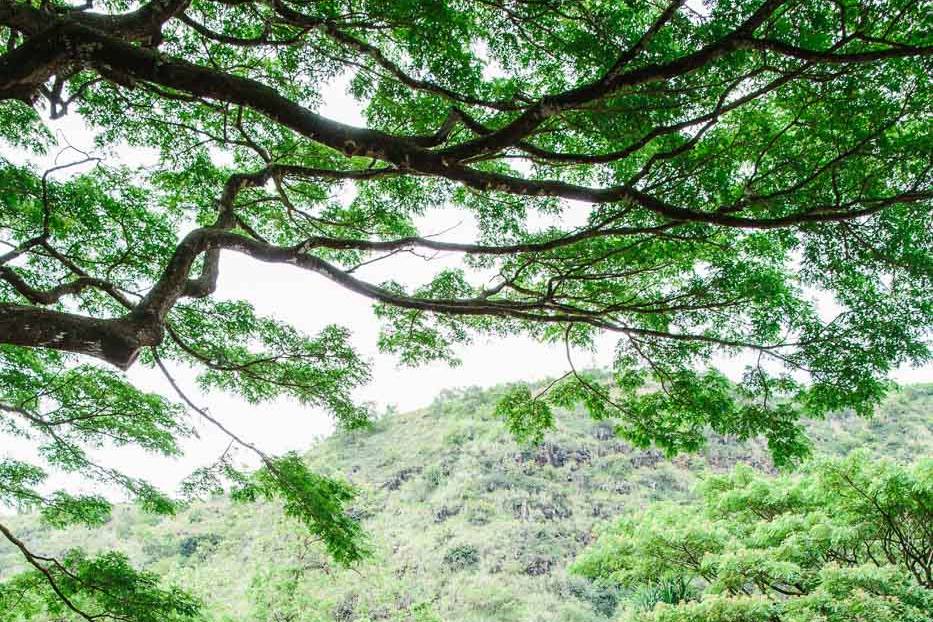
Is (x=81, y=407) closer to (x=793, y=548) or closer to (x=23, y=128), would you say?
(x=23, y=128)

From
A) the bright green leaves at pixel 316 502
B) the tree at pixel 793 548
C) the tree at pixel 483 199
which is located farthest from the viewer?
the tree at pixel 793 548

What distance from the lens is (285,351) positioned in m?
3.38

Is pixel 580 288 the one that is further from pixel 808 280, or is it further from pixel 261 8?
pixel 261 8

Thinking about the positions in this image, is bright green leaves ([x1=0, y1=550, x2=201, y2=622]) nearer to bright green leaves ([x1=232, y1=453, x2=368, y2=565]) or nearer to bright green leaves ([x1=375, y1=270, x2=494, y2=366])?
bright green leaves ([x1=232, y1=453, x2=368, y2=565])

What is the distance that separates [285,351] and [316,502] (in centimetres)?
97

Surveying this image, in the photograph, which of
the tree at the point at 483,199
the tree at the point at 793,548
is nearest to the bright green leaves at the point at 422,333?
the tree at the point at 483,199

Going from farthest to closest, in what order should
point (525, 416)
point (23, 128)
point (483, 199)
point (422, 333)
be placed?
point (525, 416) → point (422, 333) → point (483, 199) → point (23, 128)

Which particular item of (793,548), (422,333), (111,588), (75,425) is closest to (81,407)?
(75,425)

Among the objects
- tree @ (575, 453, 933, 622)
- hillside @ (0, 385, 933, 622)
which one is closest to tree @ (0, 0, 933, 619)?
tree @ (575, 453, 933, 622)

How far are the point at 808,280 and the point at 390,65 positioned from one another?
2.31 metres

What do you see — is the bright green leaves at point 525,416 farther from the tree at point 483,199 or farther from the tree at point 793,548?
the tree at point 793,548

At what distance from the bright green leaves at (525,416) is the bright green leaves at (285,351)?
1.17m

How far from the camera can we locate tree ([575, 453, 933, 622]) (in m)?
6.04

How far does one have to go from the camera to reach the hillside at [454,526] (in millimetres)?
15984
